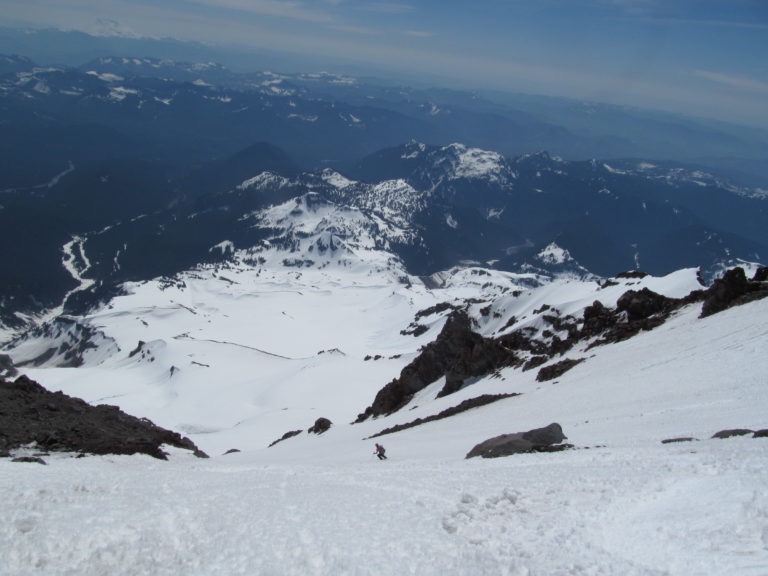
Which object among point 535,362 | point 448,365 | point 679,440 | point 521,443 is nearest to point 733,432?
point 679,440

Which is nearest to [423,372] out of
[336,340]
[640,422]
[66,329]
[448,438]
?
[448,438]

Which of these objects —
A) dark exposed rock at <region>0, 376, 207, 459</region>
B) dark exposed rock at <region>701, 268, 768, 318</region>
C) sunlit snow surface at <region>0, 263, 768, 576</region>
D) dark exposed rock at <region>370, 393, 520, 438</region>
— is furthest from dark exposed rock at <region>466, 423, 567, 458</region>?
dark exposed rock at <region>701, 268, 768, 318</region>

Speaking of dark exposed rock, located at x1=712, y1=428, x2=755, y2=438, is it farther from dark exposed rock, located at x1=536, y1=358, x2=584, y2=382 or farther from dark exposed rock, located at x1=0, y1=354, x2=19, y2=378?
dark exposed rock, located at x1=0, y1=354, x2=19, y2=378

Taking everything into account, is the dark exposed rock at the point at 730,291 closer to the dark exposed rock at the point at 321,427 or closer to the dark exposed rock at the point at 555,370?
the dark exposed rock at the point at 555,370

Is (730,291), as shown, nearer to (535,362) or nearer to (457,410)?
(535,362)

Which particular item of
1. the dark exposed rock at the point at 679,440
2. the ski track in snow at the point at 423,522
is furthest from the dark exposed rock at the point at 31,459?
the dark exposed rock at the point at 679,440

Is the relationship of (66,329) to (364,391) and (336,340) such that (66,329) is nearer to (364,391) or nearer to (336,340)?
(336,340)
